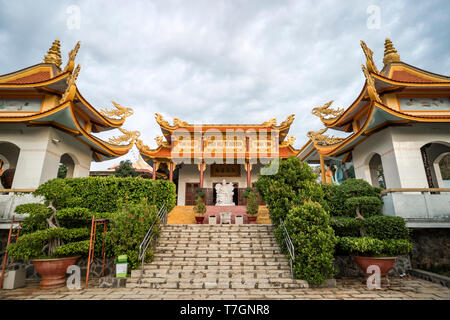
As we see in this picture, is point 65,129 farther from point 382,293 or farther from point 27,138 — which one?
point 382,293

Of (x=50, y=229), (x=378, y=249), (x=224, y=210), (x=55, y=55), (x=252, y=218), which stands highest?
(x=55, y=55)


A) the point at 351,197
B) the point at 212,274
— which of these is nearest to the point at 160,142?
the point at 212,274

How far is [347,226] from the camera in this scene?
23.4 ft

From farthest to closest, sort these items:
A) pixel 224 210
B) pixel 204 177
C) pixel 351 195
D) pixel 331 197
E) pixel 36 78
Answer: pixel 204 177
pixel 224 210
pixel 36 78
pixel 331 197
pixel 351 195

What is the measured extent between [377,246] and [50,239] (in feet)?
31.2

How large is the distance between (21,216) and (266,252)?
8.71 metres

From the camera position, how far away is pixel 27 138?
977 centimetres

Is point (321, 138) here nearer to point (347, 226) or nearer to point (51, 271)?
point (347, 226)

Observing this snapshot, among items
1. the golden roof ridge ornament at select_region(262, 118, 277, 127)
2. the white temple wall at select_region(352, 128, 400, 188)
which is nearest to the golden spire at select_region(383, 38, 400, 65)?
the white temple wall at select_region(352, 128, 400, 188)

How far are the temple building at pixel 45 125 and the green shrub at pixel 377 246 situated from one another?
11.2m

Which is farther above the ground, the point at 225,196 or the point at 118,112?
the point at 118,112

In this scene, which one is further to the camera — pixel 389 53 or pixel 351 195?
pixel 389 53

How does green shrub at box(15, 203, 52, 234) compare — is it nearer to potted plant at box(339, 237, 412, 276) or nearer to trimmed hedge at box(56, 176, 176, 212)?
trimmed hedge at box(56, 176, 176, 212)

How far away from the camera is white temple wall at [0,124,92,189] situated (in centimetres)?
920
